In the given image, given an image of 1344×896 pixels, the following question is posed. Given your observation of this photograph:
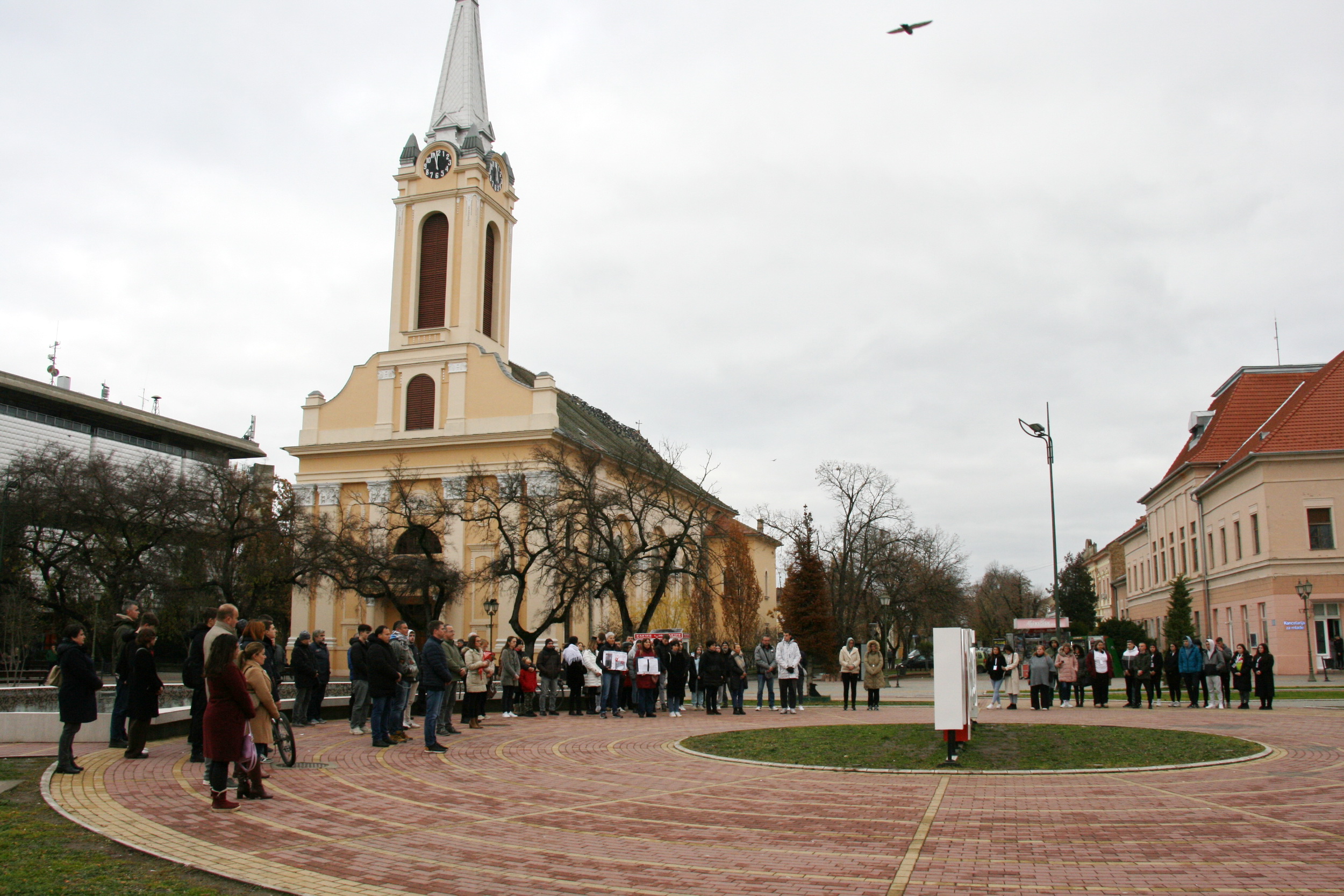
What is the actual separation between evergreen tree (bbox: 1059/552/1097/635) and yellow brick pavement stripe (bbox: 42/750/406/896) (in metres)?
65.0

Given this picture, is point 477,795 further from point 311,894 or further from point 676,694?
point 676,694

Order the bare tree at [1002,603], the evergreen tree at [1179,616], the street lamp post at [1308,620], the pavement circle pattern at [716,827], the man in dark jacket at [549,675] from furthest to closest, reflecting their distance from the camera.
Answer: the bare tree at [1002,603] → the evergreen tree at [1179,616] → the street lamp post at [1308,620] → the man in dark jacket at [549,675] → the pavement circle pattern at [716,827]

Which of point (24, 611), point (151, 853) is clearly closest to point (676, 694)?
point (151, 853)

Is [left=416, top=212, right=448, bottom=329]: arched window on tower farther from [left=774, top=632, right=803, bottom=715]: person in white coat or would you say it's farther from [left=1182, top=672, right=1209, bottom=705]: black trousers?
[left=1182, top=672, right=1209, bottom=705]: black trousers

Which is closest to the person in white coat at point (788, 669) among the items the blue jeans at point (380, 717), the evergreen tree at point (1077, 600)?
the blue jeans at point (380, 717)

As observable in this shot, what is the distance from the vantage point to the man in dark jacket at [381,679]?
15172 mm

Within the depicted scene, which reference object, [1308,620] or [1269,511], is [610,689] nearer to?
[1308,620]

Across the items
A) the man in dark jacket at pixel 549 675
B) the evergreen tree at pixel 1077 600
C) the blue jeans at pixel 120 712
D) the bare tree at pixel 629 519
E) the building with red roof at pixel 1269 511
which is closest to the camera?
the blue jeans at pixel 120 712

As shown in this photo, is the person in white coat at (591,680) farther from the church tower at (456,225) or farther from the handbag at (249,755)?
the church tower at (456,225)

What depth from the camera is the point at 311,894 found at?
22.6ft

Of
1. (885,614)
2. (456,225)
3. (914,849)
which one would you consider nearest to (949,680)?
(914,849)

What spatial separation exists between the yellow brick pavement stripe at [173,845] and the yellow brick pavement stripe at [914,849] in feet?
11.1

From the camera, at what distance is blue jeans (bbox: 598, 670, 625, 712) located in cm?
2319

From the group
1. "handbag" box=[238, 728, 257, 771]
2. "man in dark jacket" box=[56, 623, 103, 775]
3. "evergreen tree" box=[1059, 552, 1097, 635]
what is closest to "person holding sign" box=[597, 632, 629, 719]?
"man in dark jacket" box=[56, 623, 103, 775]
